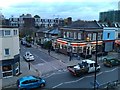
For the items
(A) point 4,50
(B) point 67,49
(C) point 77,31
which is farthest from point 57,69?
(C) point 77,31

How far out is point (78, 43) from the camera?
38219 mm

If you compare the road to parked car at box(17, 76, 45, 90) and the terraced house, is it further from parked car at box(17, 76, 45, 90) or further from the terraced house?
parked car at box(17, 76, 45, 90)

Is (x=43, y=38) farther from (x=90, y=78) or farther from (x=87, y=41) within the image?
(x=90, y=78)

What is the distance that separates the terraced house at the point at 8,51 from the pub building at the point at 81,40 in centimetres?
→ 1472

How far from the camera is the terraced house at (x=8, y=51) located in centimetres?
2512

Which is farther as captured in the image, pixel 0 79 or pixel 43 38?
pixel 43 38

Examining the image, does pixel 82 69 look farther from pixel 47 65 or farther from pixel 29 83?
pixel 29 83

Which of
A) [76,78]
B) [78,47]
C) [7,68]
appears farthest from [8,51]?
[78,47]

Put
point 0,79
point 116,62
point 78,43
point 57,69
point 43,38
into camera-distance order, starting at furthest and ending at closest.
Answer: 1. point 43,38
2. point 78,43
3. point 116,62
4. point 57,69
5. point 0,79

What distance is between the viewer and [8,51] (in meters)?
25.8

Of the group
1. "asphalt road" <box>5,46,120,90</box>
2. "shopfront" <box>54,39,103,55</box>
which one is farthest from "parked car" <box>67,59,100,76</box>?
"shopfront" <box>54,39,103,55</box>

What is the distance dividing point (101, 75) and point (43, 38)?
2971 cm

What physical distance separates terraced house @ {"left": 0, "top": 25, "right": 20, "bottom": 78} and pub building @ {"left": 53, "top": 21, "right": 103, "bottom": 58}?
14721 mm

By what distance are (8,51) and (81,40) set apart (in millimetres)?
17750
